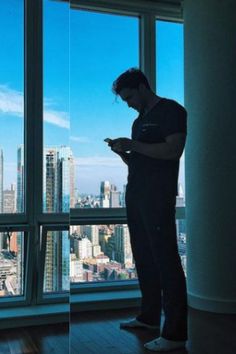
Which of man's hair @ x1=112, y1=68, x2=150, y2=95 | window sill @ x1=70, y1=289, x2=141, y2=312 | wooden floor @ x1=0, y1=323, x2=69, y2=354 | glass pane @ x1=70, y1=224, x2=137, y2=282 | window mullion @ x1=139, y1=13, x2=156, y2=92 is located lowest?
wooden floor @ x1=0, y1=323, x2=69, y2=354

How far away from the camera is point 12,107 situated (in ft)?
8.05

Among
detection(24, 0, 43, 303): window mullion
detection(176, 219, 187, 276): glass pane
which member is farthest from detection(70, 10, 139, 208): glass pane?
detection(24, 0, 43, 303): window mullion

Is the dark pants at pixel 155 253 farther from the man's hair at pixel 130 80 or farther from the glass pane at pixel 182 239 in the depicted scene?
the man's hair at pixel 130 80

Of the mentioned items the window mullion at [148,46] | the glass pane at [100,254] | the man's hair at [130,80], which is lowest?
the glass pane at [100,254]

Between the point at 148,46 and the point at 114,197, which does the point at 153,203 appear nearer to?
the point at 114,197

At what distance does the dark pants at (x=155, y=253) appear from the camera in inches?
66.2

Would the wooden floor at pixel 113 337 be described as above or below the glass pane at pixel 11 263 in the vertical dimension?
below

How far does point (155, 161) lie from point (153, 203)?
0.16 metres

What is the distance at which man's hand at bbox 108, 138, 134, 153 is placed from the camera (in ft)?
5.52

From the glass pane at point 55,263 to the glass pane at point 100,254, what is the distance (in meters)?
0.22

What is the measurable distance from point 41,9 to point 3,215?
1.06 m

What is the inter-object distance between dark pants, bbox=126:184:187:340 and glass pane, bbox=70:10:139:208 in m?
0.09

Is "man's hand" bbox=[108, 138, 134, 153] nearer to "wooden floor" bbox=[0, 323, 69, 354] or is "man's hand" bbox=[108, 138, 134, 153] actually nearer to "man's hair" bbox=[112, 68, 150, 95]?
"man's hair" bbox=[112, 68, 150, 95]

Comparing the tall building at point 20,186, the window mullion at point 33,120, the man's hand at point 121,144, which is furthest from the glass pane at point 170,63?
the tall building at point 20,186
